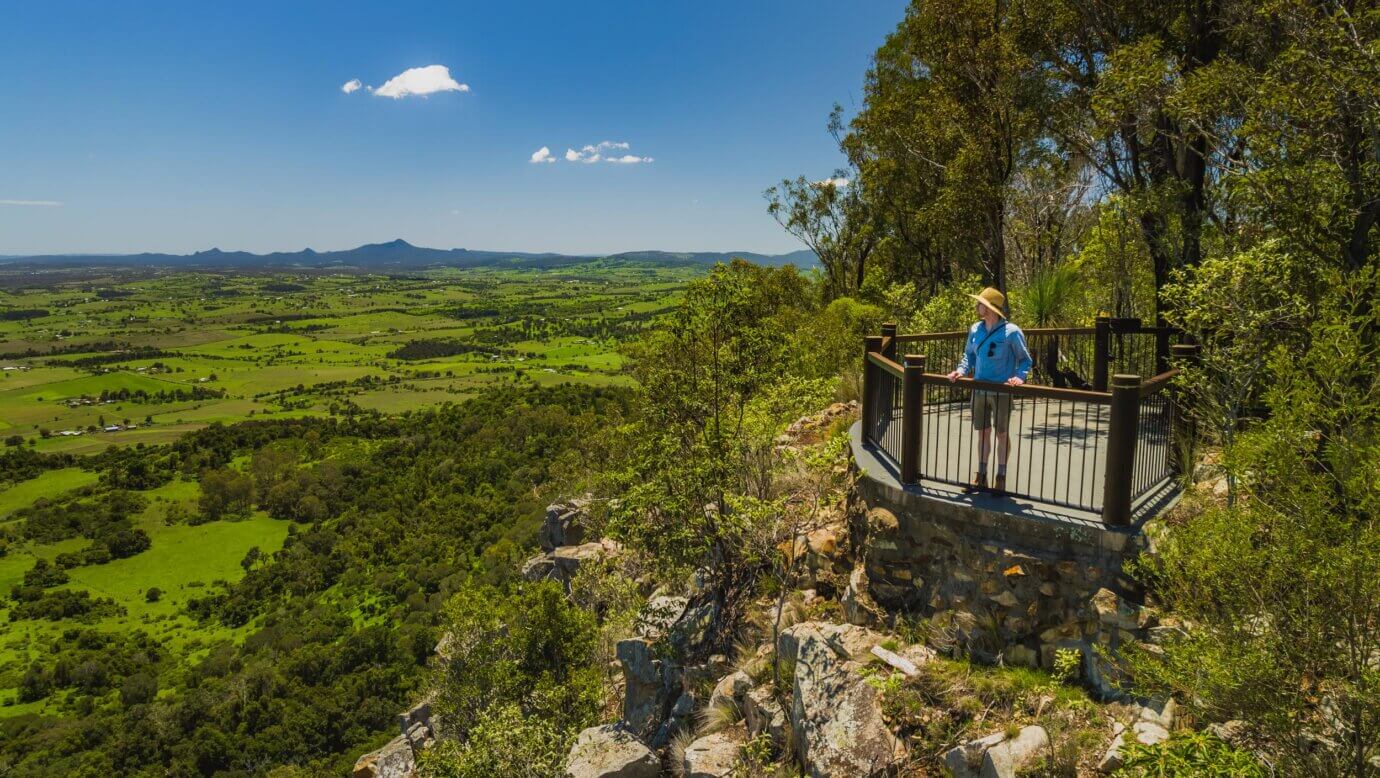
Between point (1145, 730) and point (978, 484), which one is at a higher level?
point (978, 484)

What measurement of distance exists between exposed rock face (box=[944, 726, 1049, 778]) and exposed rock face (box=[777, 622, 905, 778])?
2.06ft

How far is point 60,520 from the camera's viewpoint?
92312 mm

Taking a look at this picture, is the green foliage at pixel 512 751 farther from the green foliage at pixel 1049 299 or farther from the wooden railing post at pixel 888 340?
the green foliage at pixel 1049 299

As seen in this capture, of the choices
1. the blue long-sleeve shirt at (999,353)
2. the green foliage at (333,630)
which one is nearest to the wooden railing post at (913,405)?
the blue long-sleeve shirt at (999,353)

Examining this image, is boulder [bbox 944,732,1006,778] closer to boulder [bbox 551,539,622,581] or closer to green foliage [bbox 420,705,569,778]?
green foliage [bbox 420,705,569,778]

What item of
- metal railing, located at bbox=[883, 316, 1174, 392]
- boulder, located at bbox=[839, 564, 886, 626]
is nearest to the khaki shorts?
metal railing, located at bbox=[883, 316, 1174, 392]

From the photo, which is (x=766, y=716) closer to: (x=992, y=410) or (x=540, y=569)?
(x=992, y=410)

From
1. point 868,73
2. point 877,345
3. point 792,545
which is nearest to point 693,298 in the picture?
point 877,345

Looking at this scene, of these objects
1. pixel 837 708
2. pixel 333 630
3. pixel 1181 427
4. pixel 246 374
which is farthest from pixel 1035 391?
pixel 246 374

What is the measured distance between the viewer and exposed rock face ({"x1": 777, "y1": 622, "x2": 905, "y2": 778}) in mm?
6316

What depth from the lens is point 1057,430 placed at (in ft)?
23.0

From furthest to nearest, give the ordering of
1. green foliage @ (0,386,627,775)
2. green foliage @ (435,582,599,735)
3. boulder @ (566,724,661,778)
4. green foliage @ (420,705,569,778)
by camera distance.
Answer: green foliage @ (0,386,627,775) < green foliage @ (435,582,599,735) < green foliage @ (420,705,569,778) < boulder @ (566,724,661,778)

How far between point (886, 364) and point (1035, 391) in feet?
6.76

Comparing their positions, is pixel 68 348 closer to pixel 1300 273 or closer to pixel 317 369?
pixel 317 369
